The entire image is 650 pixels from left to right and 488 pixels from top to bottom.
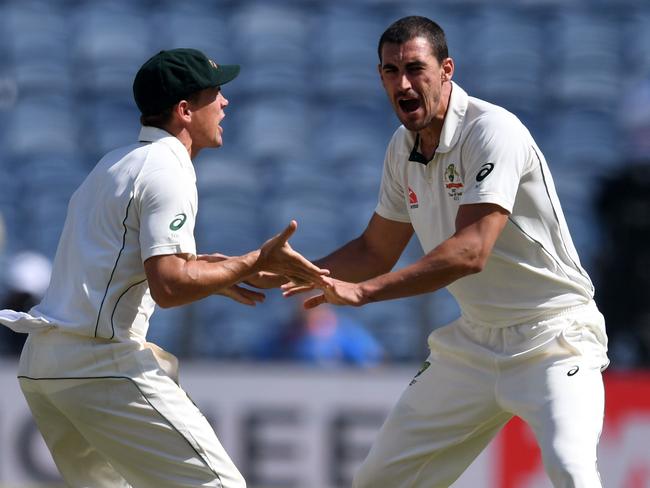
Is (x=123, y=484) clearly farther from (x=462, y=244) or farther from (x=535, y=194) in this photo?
(x=535, y=194)

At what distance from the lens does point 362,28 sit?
10914 millimetres

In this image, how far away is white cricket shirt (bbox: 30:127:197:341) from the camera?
3967mm

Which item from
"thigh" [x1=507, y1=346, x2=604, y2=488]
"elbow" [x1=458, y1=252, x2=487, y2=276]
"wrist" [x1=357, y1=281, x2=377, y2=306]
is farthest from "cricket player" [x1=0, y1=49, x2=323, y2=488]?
"thigh" [x1=507, y1=346, x2=604, y2=488]

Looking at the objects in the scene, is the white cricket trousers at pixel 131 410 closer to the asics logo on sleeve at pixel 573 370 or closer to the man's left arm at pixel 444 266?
the man's left arm at pixel 444 266

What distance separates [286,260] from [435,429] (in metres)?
0.88

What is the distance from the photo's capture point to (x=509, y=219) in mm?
4406

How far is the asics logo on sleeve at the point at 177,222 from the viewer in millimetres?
3947

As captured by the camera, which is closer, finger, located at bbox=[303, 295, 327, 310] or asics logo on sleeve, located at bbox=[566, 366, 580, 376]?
asics logo on sleeve, located at bbox=[566, 366, 580, 376]

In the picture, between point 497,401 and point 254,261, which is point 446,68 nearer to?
point 254,261

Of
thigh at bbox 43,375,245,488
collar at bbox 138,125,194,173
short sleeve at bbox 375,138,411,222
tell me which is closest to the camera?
thigh at bbox 43,375,245,488

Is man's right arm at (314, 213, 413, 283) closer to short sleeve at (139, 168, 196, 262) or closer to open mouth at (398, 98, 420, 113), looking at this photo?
open mouth at (398, 98, 420, 113)

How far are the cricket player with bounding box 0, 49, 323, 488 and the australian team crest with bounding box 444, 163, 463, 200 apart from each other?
2.08 feet

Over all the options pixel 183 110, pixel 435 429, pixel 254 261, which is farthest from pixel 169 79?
pixel 435 429

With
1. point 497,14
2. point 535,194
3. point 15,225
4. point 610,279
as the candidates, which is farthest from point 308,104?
point 535,194
